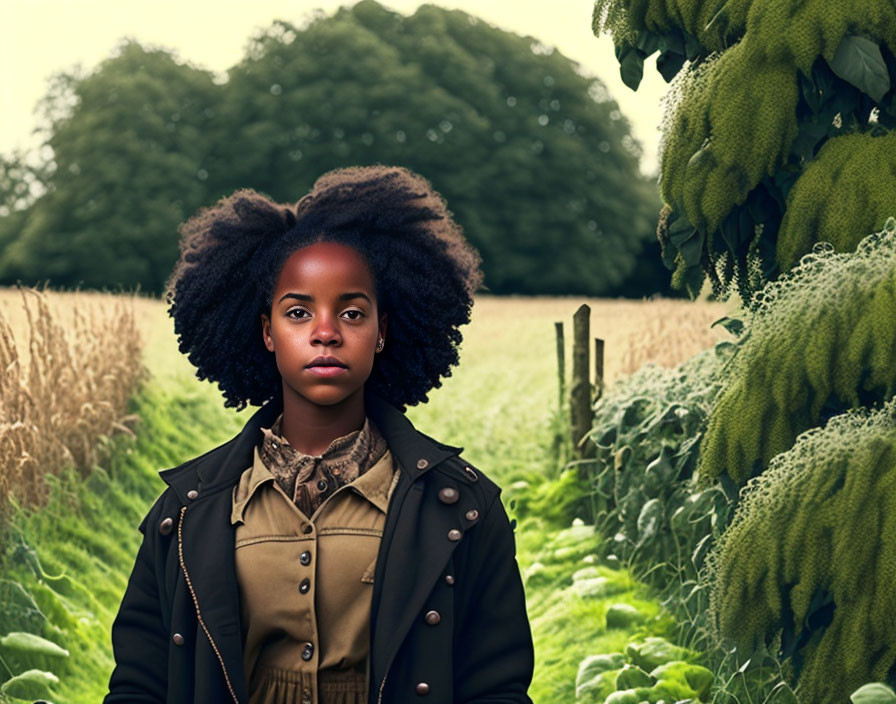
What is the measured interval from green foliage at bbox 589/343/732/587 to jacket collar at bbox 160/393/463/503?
116 inches

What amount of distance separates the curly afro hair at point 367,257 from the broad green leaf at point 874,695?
151 centimetres

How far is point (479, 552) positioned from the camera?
2936 mm

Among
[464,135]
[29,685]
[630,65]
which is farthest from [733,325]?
[464,135]

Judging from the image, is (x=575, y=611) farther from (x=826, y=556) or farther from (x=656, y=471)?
(x=826, y=556)

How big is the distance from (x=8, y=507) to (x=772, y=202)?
460 centimetres

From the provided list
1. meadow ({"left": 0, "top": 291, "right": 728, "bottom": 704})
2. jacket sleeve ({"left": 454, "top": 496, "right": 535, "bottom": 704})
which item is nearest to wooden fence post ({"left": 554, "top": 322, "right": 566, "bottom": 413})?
meadow ({"left": 0, "top": 291, "right": 728, "bottom": 704})

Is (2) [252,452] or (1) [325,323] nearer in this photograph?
(1) [325,323]

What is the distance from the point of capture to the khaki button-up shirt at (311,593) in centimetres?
282

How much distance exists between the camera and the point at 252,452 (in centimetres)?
307

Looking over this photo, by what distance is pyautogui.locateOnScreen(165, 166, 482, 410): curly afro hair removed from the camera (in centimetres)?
307

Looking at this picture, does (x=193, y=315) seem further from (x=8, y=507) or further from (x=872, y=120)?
(x=8, y=507)

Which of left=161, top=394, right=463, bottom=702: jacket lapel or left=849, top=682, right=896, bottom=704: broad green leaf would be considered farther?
left=849, top=682, right=896, bottom=704: broad green leaf

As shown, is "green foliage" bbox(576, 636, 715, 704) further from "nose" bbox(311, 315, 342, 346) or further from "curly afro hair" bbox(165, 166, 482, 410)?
"nose" bbox(311, 315, 342, 346)

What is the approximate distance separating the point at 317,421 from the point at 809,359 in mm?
1796
